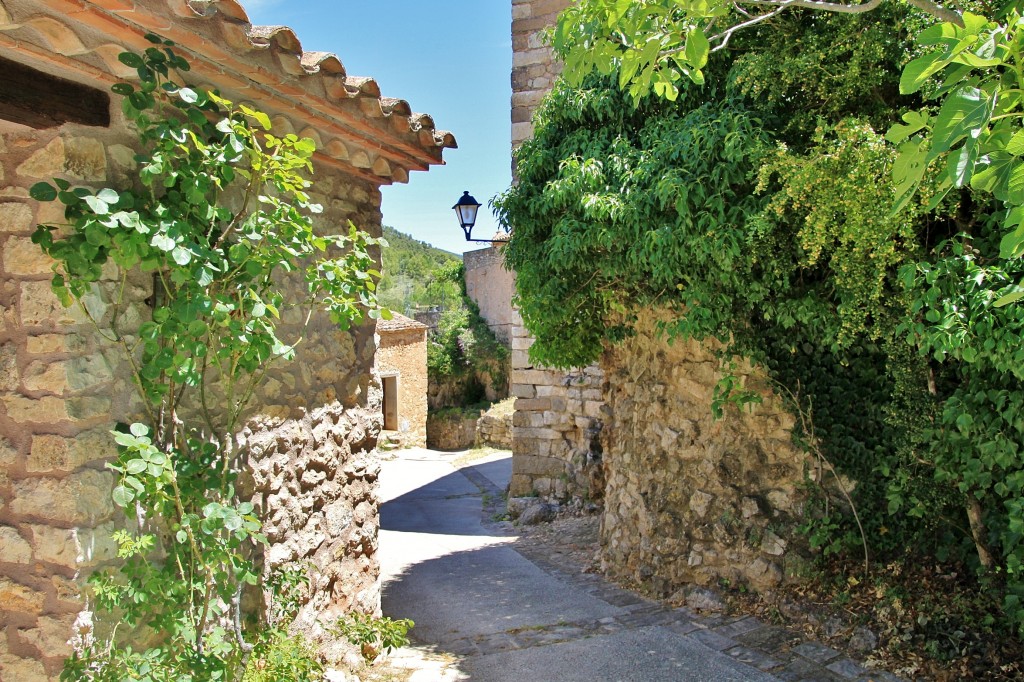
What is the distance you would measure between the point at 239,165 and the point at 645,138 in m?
2.73

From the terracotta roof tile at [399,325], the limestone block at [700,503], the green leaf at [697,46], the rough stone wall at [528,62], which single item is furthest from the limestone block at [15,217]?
the terracotta roof tile at [399,325]

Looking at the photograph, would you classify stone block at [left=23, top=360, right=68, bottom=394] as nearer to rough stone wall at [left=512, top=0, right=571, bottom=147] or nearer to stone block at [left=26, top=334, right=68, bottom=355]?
stone block at [left=26, top=334, right=68, bottom=355]

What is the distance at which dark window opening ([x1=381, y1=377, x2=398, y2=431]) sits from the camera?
19.3m

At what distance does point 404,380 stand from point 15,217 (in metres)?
17.2

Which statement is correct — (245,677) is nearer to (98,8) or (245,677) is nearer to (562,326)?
(98,8)

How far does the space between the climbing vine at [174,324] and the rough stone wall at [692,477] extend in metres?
3.34

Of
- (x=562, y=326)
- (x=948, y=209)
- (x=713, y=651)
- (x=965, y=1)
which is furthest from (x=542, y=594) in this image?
(x=965, y=1)

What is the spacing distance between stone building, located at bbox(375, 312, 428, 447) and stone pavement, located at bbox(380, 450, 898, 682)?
11972mm

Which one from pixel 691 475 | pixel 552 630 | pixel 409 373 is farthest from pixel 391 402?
pixel 552 630

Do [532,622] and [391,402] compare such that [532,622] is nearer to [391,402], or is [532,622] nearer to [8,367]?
[8,367]

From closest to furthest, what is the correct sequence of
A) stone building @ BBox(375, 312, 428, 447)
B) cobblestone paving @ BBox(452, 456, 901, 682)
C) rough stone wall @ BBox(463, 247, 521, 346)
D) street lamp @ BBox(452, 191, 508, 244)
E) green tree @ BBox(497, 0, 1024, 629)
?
green tree @ BBox(497, 0, 1024, 629), cobblestone paving @ BBox(452, 456, 901, 682), street lamp @ BBox(452, 191, 508, 244), stone building @ BBox(375, 312, 428, 447), rough stone wall @ BBox(463, 247, 521, 346)

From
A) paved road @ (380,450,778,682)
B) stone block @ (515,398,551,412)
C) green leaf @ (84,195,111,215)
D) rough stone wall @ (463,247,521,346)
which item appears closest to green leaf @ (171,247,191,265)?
green leaf @ (84,195,111,215)

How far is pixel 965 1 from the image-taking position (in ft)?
11.1

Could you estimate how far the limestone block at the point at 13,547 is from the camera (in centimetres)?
245
